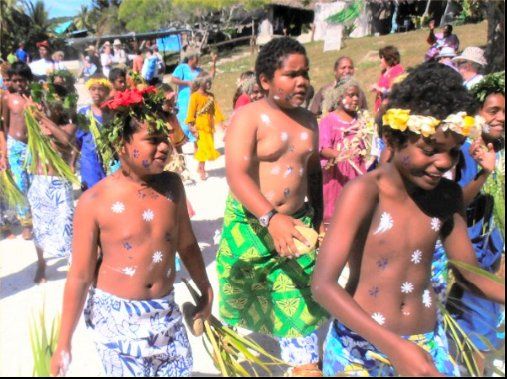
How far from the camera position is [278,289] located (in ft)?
10.9

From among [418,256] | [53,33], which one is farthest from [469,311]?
[53,33]

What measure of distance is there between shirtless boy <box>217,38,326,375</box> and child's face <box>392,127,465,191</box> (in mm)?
1201

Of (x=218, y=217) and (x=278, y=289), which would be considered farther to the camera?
(x=218, y=217)

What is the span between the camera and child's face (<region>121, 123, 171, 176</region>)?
262 centimetres

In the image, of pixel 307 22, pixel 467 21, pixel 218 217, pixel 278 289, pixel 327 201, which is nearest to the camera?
pixel 278 289

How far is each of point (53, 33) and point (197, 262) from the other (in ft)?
85.8

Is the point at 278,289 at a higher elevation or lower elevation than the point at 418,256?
lower

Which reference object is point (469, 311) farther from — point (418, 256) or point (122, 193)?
point (122, 193)

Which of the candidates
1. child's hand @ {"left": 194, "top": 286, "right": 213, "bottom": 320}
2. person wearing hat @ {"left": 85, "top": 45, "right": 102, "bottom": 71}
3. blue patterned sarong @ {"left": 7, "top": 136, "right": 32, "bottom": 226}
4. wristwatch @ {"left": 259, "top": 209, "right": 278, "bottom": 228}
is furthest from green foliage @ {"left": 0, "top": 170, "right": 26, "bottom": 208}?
person wearing hat @ {"left": 85, "top": 45, "right": 102, "bottom": 71}

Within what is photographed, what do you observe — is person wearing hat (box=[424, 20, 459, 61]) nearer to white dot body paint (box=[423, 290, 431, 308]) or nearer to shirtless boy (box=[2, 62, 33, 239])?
white dot body paint (box=[423, 290, 431, 308])

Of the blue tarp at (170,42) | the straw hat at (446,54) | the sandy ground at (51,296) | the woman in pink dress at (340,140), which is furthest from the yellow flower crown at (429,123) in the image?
the blue tarp at (170,42)

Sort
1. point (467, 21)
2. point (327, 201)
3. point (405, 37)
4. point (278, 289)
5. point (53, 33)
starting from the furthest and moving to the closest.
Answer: point (53, 33)
point (467, 21)
point (405, 37)
point (327, 201)
point (278, 289)

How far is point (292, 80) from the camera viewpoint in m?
3.21

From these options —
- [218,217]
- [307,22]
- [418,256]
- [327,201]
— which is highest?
[418,256]
